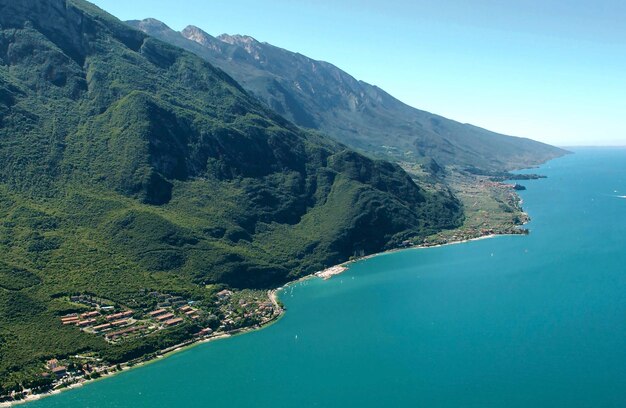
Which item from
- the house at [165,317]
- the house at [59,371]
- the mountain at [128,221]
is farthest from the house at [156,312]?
the house at [59,371]

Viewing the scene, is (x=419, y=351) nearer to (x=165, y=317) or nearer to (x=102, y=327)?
(x=165, y=317)

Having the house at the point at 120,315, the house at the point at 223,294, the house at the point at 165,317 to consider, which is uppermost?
the house at the point at 120,315

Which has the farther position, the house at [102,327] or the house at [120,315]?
the house at [120,315]

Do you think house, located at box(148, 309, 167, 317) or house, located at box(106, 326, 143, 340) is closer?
house, located at box(106, 326, 143, 340)

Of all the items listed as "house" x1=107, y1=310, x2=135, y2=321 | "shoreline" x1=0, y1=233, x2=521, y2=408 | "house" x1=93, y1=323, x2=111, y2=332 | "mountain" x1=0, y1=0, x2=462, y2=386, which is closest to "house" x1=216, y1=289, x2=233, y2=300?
"mountain" x1=0, y1=0, x2=462, y2=386

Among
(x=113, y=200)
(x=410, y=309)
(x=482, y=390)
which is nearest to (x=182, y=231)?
(x=113, y=200)

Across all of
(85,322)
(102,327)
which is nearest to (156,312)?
(102,327)

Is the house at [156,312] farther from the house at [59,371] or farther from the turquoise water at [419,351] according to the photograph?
the house at [59,371]

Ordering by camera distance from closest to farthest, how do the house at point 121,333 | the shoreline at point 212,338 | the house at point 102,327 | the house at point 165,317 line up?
the shoreline at point 212,338 → the house at point 121,333 → the house at point 102,327 → the house at point 165,317

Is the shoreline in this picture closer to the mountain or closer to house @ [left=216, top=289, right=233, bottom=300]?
the mountain
